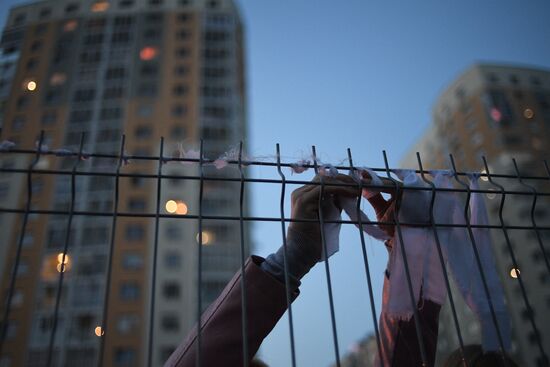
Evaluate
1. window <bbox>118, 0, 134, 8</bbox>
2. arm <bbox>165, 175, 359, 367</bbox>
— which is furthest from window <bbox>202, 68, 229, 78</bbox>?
arm <bbox>165, 175, 359, 367</bbox>

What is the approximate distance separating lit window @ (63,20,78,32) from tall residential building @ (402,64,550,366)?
30958 mm

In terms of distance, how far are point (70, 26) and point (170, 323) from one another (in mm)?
24233

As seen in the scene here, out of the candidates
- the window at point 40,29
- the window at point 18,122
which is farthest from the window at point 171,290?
the window at point 40,29

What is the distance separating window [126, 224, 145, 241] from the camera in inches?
1191

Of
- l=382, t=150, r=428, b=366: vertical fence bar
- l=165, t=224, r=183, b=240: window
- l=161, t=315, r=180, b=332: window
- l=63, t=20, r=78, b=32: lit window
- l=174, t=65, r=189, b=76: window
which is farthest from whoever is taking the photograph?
l=63, t=20, r=78, b=32: lit window

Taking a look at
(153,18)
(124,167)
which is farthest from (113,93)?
(124,167)

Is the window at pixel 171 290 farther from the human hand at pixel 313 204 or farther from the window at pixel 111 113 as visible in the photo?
the human hand at pixel 313 204

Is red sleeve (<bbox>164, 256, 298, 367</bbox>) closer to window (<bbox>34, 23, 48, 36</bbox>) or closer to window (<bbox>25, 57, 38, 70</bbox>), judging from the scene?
window (<bbox>25, 57, 38, 70</bbox>)

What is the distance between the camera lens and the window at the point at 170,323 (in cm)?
2798

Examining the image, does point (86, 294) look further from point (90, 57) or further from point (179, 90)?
point (90, 57)

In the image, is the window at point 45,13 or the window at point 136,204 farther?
the window at point 45,13

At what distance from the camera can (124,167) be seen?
2284cm

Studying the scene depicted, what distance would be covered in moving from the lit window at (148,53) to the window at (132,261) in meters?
15.7

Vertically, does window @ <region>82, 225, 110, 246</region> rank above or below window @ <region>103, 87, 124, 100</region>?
below
